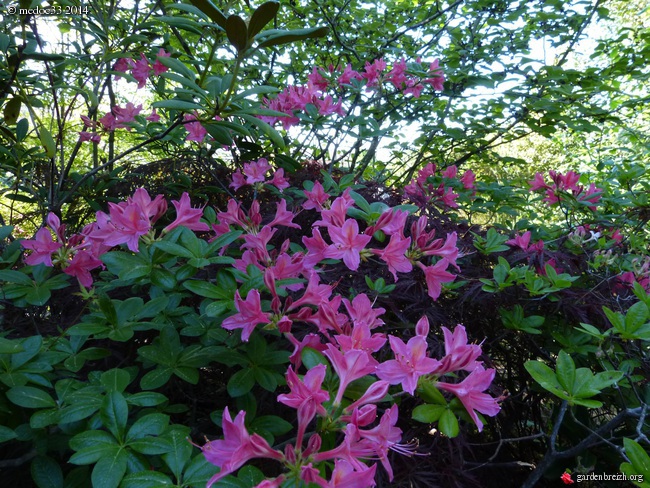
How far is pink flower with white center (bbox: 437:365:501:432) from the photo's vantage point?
0.71 meters

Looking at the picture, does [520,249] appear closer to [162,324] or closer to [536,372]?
[536,372]

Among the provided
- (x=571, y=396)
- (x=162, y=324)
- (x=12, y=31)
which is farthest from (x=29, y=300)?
(x=12, y=31)

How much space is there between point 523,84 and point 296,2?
1.62 meters

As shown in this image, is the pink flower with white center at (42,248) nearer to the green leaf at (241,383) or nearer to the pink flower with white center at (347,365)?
the green leaf at (241,383)

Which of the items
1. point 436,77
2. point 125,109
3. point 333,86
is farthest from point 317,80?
point 125,109

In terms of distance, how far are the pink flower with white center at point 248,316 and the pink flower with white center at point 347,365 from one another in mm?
156

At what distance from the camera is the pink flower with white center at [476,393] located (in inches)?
27.9

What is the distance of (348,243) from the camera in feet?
3.03

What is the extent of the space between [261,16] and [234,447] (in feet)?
2.58

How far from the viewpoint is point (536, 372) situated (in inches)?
33.4

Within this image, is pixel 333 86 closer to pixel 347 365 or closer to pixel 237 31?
pixel 237 31

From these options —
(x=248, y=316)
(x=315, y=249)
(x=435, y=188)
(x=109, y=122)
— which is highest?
(x=109, y=122)

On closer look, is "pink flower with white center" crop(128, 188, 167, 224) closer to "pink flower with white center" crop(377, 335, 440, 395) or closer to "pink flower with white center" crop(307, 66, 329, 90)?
"pink flower with white center" crop(377, 335, 440, 395)

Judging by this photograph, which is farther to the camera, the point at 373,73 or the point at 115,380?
the point at 373,73
